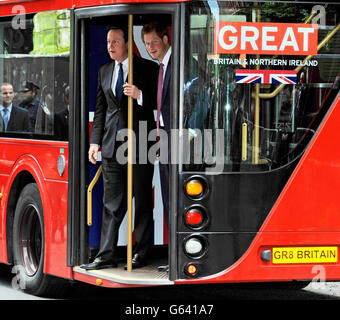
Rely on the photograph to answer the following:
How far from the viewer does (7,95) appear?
10.9 metres

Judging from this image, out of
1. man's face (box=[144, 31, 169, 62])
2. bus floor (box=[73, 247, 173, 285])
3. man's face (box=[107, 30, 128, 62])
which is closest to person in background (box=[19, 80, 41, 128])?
man's face (box=[107, 30, 128, 62])

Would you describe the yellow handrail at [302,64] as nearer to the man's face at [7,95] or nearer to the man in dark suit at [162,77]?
the man in dark suit at [162,77]

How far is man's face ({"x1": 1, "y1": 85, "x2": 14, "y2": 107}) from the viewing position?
10.9m

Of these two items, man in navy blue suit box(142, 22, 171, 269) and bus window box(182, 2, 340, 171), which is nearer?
bus window box(182, 2, 340, 171)

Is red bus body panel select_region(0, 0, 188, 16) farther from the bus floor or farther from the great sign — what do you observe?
the bus floor

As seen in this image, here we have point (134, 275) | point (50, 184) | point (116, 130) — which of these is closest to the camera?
point (134, 275)

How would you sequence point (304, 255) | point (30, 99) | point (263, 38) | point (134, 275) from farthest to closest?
point (30, 99) → point (134, 275) → point (304, 255) → point (263, 38)

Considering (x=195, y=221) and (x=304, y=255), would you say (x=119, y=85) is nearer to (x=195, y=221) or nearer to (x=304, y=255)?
(x=195, y=221)

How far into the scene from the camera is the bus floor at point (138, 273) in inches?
352

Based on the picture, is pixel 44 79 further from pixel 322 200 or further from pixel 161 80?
pixel 322 200

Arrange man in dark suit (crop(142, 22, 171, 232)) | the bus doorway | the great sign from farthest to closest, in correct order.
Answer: the bus doorway → man in dark suit (crop(142, 22, 171, 232)) → the great sign

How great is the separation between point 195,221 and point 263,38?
147 cm

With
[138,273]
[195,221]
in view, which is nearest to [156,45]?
[195,221]

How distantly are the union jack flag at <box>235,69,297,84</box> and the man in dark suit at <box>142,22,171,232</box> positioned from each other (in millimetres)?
723
